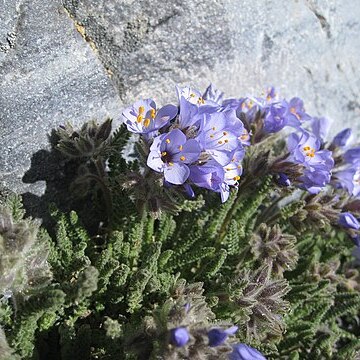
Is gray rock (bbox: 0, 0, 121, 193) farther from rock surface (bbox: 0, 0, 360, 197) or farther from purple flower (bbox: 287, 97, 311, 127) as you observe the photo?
purple flower (bbox: 287, 97, 311, 127)

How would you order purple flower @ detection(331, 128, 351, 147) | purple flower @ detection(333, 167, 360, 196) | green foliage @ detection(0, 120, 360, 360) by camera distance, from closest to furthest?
green foliage @ detection(0, 120, 360, 360)
purple flower @ detection(333, 167, 360, 196)
purple flower @ detection(331, 128, 351, 147)

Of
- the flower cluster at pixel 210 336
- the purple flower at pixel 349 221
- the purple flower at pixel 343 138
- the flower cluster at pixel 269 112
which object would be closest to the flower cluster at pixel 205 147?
the flower cluster at pixel 269 112

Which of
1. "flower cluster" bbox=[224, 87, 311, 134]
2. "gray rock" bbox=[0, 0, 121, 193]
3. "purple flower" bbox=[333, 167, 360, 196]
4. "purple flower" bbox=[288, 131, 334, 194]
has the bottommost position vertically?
"purple flower" bbox=[333, 167, 360, 196]

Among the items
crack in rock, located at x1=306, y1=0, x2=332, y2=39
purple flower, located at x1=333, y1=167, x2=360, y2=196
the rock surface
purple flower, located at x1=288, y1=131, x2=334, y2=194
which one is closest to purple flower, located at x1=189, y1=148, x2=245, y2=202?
purple flower, located at x1=288, y1=131, x2=334, y2=194

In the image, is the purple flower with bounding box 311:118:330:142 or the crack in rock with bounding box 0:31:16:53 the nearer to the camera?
the crack in rock with bounding box 0:31:16:53

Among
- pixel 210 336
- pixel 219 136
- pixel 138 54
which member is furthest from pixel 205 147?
pixel 210 336

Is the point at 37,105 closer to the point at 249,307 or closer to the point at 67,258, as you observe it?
the point at 67,258

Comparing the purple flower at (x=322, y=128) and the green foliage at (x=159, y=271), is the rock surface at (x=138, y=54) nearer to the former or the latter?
the green foliage at (x=159, y=271)
